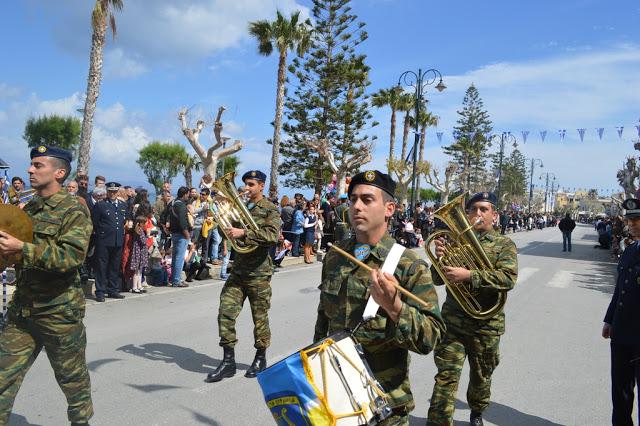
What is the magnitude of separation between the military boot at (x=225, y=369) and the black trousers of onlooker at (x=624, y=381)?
A: 134 inches

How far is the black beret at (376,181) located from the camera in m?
2.39

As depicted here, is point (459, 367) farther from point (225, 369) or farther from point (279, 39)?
point (279, 39)

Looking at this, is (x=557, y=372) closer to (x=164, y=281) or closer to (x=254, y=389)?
(x=254, y=389)

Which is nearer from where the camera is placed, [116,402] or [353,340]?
[353,340]

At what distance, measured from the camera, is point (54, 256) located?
9.57 feet

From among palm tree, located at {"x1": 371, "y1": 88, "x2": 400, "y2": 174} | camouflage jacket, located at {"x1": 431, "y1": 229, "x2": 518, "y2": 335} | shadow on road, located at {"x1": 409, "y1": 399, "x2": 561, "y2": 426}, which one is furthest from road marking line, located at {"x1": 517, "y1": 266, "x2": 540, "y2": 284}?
palm tree, located at {"x1": 371, "y1": 88, "x2": 400, "y2": 174}

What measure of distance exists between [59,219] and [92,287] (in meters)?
5.98

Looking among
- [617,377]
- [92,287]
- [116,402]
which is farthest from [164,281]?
[617,377]

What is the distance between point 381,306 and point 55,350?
2342 millimetres

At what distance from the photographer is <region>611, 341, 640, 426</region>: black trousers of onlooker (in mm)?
3584

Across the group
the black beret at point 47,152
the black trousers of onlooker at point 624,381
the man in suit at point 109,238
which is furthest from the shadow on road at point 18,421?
the black trousers of onlooker at point 624,381

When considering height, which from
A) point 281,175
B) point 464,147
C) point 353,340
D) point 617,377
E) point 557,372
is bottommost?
point 557,372

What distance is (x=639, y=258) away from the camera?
3639mm

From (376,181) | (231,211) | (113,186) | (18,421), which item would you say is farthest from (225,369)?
(113,186)
